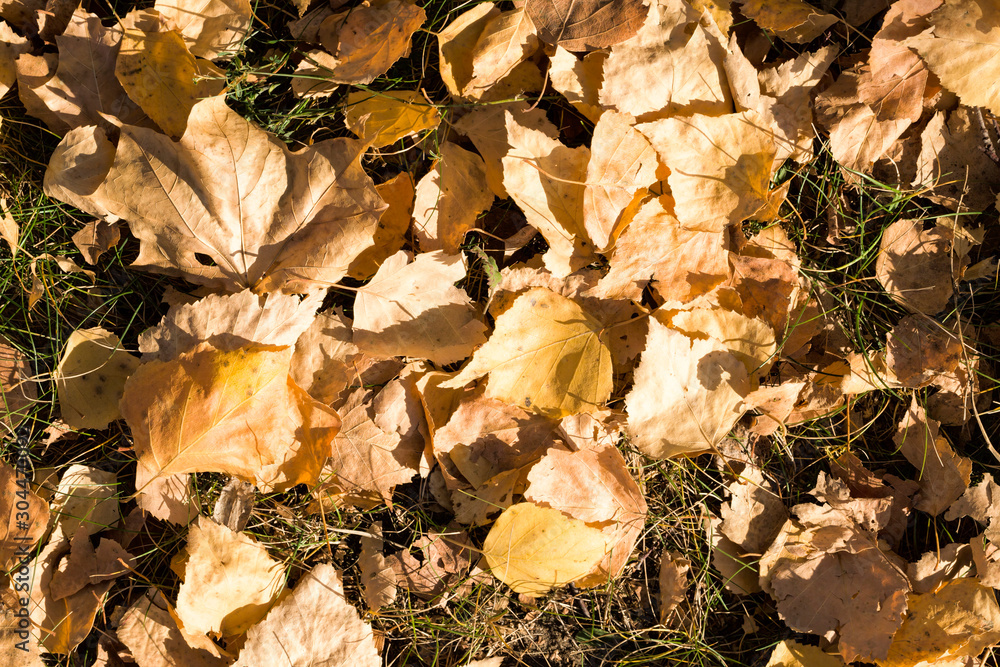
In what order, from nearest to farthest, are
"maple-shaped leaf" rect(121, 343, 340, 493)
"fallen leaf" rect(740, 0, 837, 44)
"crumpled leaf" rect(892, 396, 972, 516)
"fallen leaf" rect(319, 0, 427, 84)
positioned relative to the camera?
"maple-shaped leaf" rect(121, 343, 340, 493) → "fallen leaf" rect(319, 0, 427, 84) → "fallen leaf" rect(740, 0, 837, 44) → "crumpled leaf" rect(892, 396, 972, 516)

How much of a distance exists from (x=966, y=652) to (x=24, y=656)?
2.85 meters

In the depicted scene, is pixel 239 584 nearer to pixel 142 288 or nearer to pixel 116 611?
pixel 116 611

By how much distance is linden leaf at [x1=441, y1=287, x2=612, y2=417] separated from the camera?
177 cm

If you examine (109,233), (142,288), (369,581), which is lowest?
(369,581)

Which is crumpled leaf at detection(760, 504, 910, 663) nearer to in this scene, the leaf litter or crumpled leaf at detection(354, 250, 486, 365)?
the leaf litter

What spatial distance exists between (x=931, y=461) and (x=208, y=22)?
269 cm

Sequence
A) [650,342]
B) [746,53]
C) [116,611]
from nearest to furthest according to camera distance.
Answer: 1. [650,342]
2. [116,611]
3. [746,53]

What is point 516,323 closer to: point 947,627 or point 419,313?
point 419,313

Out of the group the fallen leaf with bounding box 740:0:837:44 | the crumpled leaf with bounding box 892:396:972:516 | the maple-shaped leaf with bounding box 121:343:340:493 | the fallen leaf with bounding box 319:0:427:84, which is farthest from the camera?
the crumpled leaf with bounding box 892:396:972:516

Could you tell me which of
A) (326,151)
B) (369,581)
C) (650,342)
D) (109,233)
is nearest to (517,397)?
(650,342)

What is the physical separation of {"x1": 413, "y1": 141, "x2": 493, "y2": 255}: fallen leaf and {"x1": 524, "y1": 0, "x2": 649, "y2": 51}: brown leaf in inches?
16.7

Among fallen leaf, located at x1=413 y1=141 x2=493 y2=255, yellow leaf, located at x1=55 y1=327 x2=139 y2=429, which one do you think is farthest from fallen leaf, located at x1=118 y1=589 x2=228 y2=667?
fallen leaf, located at x1=413 y1=141 x2=493 y2=255

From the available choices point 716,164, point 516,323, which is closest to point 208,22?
point 516,323

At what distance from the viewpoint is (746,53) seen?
6.65 feet
